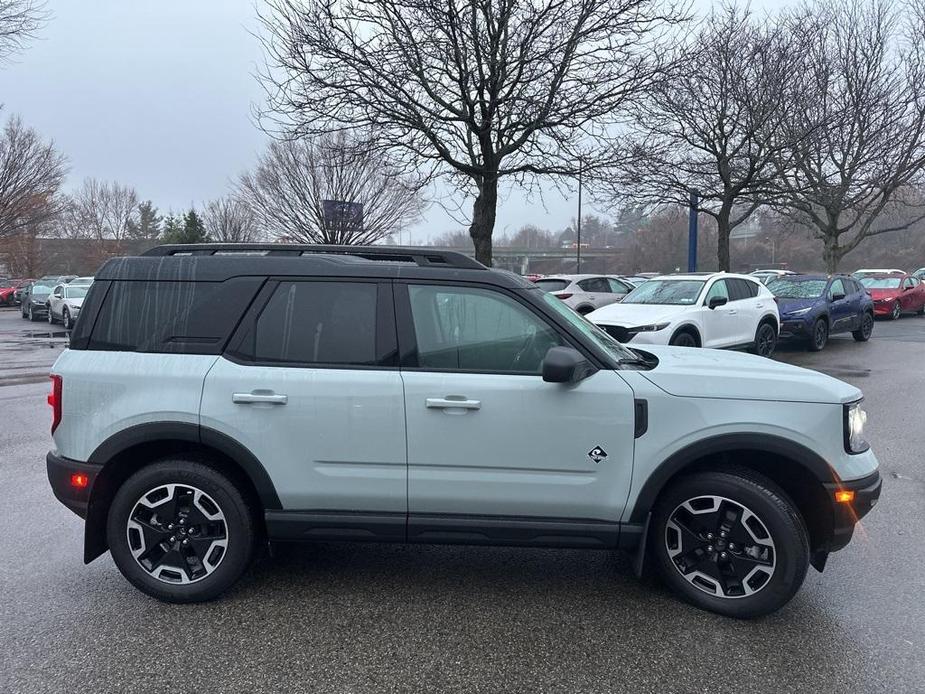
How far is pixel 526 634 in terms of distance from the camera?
3.20 m

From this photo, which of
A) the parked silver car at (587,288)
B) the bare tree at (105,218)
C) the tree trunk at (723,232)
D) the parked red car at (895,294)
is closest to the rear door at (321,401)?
the parked silver car at (587,288)

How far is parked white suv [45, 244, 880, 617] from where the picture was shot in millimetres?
3316

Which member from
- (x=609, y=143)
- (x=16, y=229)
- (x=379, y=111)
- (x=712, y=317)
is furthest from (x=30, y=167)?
(x=712, y=317)

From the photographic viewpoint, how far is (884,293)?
917 inches

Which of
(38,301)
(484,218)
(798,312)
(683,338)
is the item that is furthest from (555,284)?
(38,301)

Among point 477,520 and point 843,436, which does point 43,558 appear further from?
point 843,436

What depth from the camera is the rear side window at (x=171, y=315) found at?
3.52m

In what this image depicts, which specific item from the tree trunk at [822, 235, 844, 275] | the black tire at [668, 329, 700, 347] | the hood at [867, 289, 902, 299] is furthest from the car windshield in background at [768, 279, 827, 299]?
the tree trunk at [822, 235, 844, 275]

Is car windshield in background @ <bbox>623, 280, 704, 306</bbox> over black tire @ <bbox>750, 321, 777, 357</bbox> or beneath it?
over

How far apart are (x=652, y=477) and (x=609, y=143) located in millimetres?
11175

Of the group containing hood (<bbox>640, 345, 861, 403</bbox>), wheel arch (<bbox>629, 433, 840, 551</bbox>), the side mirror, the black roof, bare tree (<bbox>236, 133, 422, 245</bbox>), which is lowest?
wheel arch (<bbox>629, 433, 840, 551</bbox>)

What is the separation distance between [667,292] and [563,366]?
9.19 meters

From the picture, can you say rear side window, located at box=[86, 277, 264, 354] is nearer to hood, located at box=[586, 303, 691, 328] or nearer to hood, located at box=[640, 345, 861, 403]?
hood, located at box=[640, 345, 861, 403]

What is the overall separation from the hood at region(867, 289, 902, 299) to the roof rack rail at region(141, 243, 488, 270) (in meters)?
24.1
